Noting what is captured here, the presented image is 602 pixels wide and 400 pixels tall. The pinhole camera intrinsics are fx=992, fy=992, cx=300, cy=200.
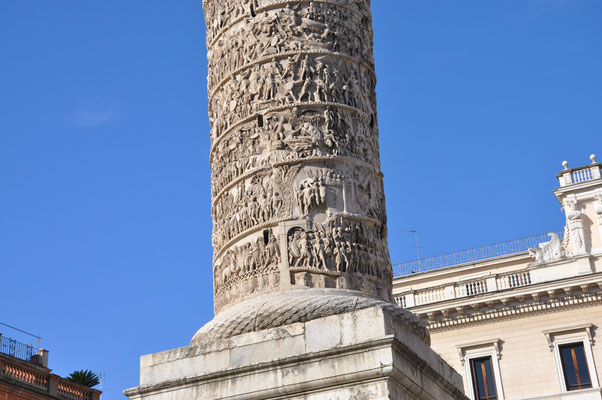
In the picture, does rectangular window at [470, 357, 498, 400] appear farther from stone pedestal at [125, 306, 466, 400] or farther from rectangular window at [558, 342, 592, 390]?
stone pedestal at [125, 306, 466, 400]

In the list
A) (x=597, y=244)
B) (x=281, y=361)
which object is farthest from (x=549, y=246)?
(x=281, y=361)

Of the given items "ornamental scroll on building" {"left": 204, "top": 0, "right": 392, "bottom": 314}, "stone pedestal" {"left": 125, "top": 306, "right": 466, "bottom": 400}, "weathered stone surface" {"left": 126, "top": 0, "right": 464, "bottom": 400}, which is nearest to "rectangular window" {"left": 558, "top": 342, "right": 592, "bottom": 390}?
"weathered stone surface" {"left": 126, "top": 0, "right": 464, "bottom": 400}

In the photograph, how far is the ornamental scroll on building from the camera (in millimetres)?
8594

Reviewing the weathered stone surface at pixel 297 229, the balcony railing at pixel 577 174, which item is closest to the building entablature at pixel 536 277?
the balcony railing at pixel 577 174

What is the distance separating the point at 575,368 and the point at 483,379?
2.01 metres

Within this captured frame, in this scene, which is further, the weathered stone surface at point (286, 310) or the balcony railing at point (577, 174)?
the balcony railing at point (577, 174)

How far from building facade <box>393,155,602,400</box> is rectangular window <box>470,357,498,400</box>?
0.9 inches

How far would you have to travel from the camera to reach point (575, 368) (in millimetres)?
21391

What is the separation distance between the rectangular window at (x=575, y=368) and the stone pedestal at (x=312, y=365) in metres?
13.9

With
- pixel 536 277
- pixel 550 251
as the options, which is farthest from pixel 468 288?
pixel 550 251

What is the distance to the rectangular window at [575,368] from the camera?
2136 cm

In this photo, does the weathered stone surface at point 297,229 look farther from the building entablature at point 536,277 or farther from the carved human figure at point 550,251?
the carved human figure at point 550,251

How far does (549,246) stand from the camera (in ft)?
77.6

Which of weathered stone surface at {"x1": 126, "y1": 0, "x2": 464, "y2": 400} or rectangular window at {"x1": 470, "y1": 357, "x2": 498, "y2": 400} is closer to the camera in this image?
weathered stone surface at {"x1": 126, "y1": 0, "x2": 464, "y2": 400}
